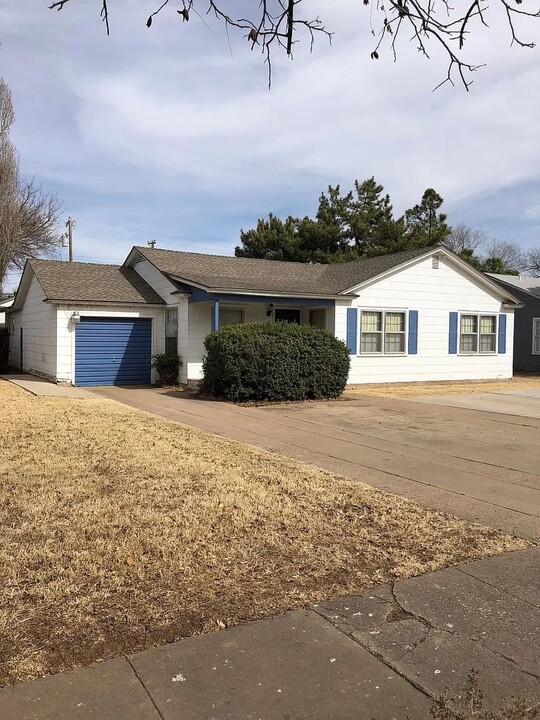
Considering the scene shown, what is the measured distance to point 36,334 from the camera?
21078 millimetres

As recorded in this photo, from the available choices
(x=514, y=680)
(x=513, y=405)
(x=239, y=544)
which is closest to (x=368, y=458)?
(x=239, y=544)

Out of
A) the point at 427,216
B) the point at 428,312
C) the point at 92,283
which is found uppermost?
the point at 427,216

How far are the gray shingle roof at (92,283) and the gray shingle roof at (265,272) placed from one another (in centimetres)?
103

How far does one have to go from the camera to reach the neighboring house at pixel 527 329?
27.4 meters

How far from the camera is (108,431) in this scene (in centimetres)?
941

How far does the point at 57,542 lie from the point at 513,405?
1257 cm

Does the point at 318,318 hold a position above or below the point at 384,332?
above

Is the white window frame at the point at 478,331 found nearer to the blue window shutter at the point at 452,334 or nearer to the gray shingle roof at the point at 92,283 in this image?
the blue window shutter at the point at 452,334

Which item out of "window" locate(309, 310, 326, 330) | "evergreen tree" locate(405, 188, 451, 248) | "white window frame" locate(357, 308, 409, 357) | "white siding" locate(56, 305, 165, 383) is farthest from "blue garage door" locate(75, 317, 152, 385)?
"evergreen tree" locate(405, 188, 451, 248)

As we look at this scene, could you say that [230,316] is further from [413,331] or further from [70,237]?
[70,237]

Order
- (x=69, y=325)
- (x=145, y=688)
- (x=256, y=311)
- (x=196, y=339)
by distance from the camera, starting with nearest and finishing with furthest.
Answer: (x=145, y=688)
(x=69, y=325)
(x=196, y=339)
(x=256, y=311)

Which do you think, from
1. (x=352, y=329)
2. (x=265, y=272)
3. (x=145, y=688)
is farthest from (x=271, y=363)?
(x=145, y=688)

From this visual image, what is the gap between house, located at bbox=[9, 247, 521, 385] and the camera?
17984 mm

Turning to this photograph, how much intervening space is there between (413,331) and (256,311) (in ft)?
17.3
